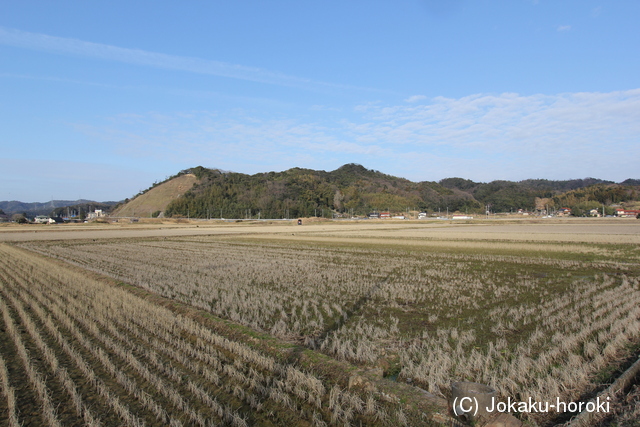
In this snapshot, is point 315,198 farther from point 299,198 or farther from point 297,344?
point 297,344

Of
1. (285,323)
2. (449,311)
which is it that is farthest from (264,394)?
(449,311)

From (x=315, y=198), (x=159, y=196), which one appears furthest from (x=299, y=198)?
(x=159, y=196)

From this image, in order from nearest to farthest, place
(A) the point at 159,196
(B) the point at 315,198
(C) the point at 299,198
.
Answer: (C) the point at 299,198 < (B) the point at 315,198 < (A) the point at 159,196

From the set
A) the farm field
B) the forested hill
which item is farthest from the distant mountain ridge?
the farm field

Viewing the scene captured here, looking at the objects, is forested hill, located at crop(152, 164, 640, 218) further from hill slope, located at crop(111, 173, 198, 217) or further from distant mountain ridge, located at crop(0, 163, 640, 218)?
hill slope, located at crop(111, 173, 198, 217)

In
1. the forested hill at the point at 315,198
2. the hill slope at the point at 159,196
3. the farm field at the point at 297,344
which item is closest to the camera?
the farm field at the point at 297,344

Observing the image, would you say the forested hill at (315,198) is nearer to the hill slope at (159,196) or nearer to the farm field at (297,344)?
the hill slope at (159,196)

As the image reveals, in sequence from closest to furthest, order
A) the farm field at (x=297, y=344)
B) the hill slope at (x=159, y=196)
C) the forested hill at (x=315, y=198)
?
the farm field at (x=297, y=344) → the forested hill at (x=315, y=198) → the hill slope at (x=159, y=196)

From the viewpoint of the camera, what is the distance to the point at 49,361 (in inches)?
203

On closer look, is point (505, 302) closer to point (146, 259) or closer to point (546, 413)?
point (546, 413)

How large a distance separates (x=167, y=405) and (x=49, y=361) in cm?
254

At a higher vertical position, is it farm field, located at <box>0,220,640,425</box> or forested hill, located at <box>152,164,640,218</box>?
forested hill, located at <box>152,164,640,218</box>

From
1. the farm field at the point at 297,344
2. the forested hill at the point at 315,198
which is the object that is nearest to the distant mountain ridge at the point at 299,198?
the forested hill at the point at 315,198

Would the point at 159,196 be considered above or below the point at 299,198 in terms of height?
above
